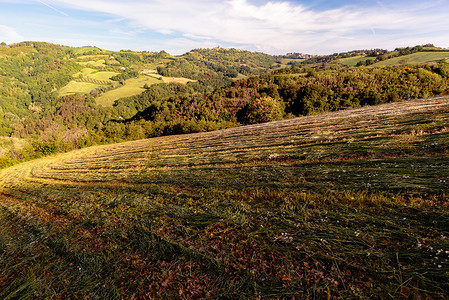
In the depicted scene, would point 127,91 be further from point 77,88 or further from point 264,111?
point 264,111

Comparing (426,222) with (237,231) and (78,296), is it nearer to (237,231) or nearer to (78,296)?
(237,231)

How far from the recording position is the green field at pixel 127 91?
145 metres

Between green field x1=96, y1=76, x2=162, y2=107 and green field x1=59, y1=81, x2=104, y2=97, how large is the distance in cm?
2511

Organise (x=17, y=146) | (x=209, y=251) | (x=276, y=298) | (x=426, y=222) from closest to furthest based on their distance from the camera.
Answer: (x=276, y=298), (x=426, y=222), (x=209, y=251), (x=17, y=146)

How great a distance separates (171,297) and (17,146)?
6748cm

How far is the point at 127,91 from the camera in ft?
530

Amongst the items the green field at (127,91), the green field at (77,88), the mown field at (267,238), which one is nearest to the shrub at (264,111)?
Answer: the mown field at (267,238)

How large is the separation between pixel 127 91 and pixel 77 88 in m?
52.3

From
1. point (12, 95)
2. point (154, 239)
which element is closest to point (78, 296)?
point (154, 239)

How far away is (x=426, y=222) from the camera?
407 centimetres

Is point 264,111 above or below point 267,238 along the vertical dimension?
above

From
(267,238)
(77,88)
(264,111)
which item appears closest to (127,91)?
(77,88)

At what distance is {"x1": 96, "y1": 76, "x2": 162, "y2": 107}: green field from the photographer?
475 feet

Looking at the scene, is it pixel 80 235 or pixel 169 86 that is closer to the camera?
pixel 80 235
